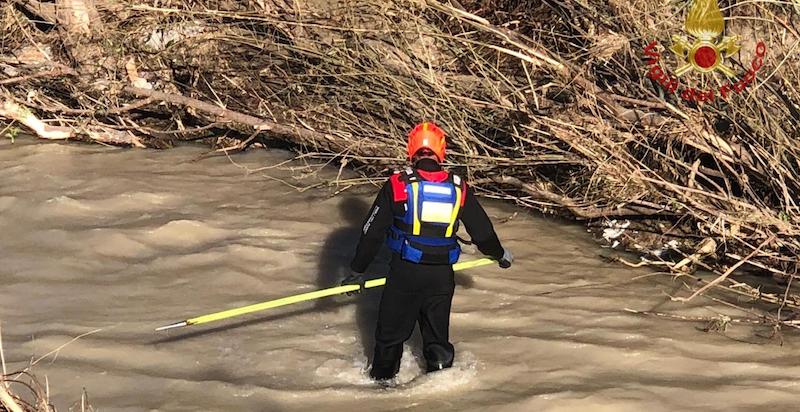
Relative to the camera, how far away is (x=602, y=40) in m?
6.95

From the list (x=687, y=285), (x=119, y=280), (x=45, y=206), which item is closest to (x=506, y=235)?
(x=687, y=285)

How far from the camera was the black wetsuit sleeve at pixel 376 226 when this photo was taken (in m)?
4.62

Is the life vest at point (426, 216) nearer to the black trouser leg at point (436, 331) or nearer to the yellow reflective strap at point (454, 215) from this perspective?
the yellow reflective strap at point (454, 215)

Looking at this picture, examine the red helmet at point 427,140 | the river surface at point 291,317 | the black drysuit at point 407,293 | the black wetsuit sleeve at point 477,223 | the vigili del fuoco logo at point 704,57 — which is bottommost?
the river surface at point 291,317

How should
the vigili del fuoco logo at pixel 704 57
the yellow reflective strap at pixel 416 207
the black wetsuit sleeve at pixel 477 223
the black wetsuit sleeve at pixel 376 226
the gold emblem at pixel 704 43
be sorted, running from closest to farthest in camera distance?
the yellow reflective strap at pixel 416 207
the black wetsuit sleeve at pixel 376 226
the black wetsuit sleeve at pixel 477 223
the vigili del fuoco logo at pixel 704 57
the gold emblem at pixel 704 43

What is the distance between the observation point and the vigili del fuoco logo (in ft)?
20.7

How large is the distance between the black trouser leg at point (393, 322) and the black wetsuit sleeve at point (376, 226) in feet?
0.69

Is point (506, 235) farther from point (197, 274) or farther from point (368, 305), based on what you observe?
point (197, 274)

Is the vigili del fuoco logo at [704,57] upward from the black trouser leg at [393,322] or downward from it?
upward

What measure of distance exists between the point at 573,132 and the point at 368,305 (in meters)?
2.16

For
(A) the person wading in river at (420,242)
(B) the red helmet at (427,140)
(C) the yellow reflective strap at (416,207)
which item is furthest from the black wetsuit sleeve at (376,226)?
(B) the red helmet at (427,140)

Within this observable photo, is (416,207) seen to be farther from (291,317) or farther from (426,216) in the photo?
(291,317)

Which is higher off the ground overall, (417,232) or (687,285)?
(417,232)

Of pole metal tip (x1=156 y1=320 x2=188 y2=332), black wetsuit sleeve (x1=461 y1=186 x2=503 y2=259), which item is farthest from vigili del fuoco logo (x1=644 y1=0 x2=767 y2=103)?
pole metal tip (x1=156 y1=320 x2=188 y2=332)
